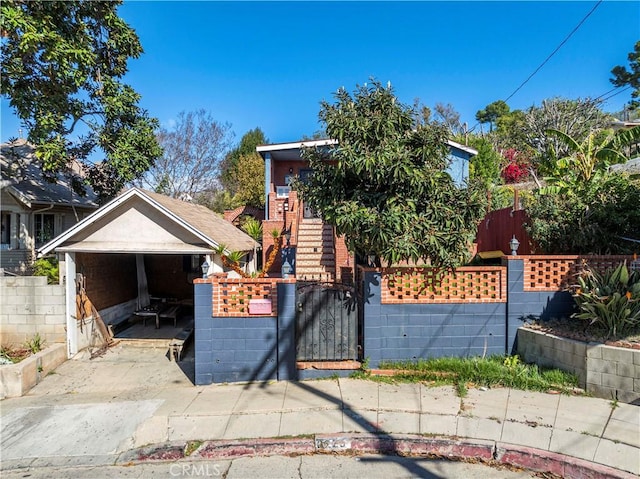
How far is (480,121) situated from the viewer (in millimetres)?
50031

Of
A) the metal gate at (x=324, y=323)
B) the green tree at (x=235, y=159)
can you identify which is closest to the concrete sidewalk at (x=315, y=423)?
the metal gate at (x=324, y=323)

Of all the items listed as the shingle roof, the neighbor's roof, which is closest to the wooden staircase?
the shingle roof

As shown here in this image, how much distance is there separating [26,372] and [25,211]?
27.5ft

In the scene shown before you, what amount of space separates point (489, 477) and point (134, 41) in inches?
539

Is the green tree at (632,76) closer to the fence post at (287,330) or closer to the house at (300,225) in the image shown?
the house at (300,225)

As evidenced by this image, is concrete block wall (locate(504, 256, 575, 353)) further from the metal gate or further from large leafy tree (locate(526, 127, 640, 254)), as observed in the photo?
the metal gate

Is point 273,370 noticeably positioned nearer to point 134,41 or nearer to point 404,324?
point 404,324

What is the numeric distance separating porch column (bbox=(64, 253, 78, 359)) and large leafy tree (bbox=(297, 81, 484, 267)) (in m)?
6.10

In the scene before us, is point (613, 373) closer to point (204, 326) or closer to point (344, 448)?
point (344, 448)

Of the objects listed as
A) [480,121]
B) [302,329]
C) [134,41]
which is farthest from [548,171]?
[480,121]

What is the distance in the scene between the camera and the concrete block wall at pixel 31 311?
29.6 ft

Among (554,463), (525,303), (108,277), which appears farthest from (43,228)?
(554,463)

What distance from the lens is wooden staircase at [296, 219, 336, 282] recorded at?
41.7ft

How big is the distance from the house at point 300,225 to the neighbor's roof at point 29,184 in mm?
7147
